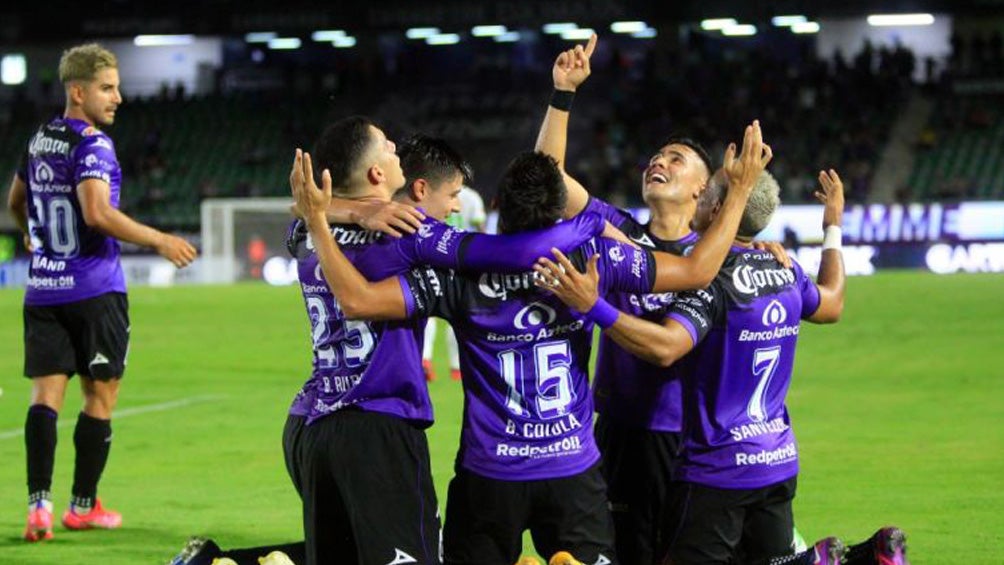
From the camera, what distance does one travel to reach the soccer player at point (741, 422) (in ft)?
19.5

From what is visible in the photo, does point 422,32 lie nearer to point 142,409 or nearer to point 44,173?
point 142,409

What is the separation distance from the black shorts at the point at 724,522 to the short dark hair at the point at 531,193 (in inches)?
47.5

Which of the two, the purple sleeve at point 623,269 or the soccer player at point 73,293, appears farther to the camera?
the soccer player at point 73,293

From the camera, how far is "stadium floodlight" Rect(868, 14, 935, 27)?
44.1 meters

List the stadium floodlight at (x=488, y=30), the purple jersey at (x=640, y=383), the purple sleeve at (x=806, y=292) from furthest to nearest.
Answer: the stadium floodlight at (x=488, y=30), the purple jersey at (x=640, y=383), the purple sleeve at (x=806, y=292)

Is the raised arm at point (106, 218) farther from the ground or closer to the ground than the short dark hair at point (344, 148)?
closer to the ground

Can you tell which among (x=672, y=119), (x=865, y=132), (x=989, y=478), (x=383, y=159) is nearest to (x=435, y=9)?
(x=672, y=119)

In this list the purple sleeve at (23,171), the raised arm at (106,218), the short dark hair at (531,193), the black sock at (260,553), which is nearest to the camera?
the short dark hair at (531,193)

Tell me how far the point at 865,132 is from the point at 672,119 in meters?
5.38

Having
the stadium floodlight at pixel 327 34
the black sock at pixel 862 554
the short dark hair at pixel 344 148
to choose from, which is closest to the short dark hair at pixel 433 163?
the short dark hair at pixel 344 148

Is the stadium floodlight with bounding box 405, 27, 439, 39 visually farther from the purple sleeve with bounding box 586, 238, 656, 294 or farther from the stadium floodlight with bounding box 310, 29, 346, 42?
the purple sleeve with bounding box 586, 238, 656, 294

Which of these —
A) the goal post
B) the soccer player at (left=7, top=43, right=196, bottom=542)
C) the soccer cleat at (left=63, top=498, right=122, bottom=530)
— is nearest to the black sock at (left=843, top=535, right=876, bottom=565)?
the soccer player at (left=7, top=43, right=196, bottom=542)

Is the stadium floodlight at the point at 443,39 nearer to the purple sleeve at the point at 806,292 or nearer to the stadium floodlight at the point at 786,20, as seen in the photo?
the stadium floodlight at the point at 786,20

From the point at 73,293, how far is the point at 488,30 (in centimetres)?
3835
